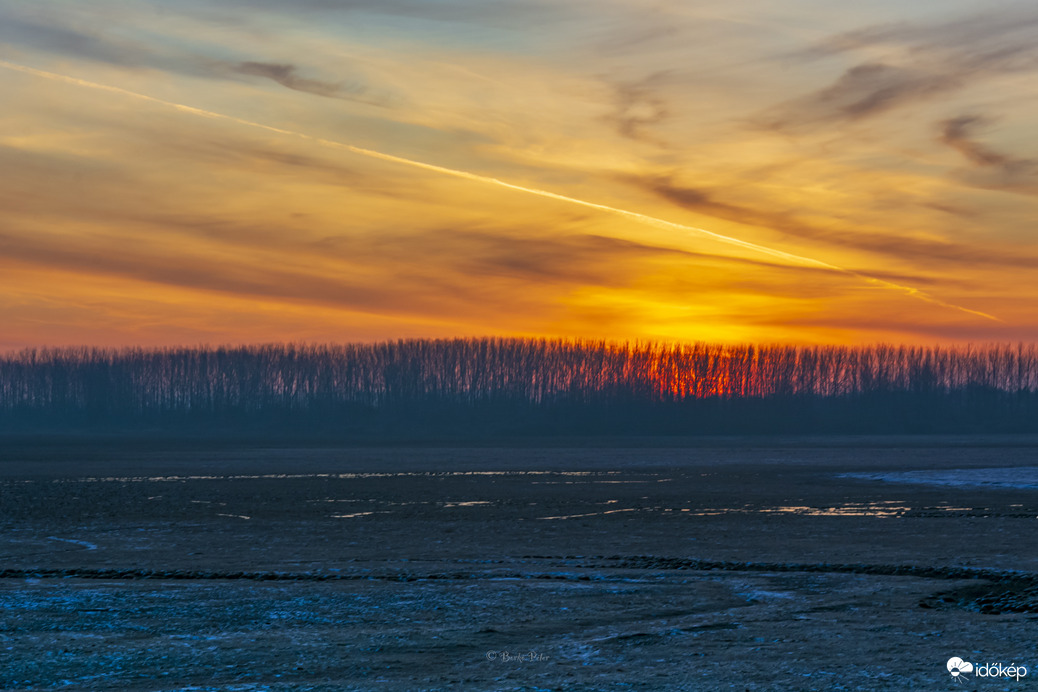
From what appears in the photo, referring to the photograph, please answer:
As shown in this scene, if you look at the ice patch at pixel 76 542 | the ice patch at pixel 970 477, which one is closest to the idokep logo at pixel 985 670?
the ice patch at pixel 76 542

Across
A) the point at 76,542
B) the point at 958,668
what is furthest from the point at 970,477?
the point at 958,668

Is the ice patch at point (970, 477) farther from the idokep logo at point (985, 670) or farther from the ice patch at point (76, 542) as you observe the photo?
the ice patch at point (76, 542)

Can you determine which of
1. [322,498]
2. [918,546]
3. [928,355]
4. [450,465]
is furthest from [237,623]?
[928,355]

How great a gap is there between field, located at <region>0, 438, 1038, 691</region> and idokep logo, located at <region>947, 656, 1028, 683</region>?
3.7 inches

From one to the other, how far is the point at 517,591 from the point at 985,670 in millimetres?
5916

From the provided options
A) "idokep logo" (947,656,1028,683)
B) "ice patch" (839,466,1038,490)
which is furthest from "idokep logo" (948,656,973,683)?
"ice patch" (839,466,1038,490)

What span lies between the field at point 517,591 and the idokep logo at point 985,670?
3.7 inches

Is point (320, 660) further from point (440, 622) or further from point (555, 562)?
point (555, 562)

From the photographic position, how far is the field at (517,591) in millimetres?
9375

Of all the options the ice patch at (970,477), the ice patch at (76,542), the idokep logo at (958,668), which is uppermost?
the idokep logo at (958,668)

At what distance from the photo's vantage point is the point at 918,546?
17.9m

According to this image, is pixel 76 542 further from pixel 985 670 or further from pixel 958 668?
pixel 985 670

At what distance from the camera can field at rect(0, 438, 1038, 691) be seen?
9375 millimetres

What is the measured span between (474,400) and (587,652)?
160530 mm
